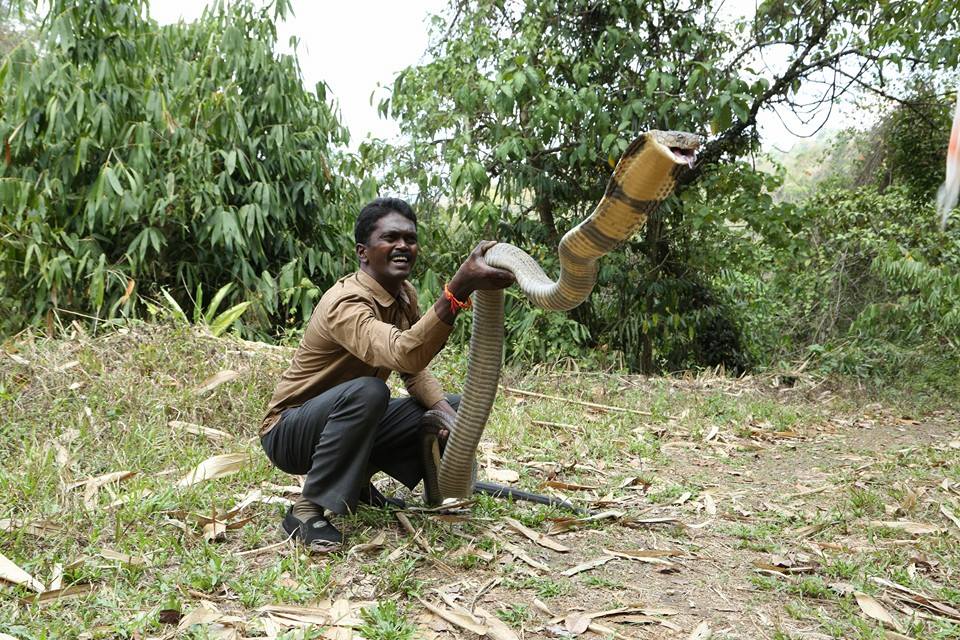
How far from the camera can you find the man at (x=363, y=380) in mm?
2594

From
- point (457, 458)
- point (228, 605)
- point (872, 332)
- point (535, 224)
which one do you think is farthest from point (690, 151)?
point (872, 332)

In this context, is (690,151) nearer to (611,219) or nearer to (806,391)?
(611,219)

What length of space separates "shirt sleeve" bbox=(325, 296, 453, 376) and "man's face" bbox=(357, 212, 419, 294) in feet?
0.47

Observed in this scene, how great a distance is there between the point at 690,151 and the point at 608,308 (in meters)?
5.99

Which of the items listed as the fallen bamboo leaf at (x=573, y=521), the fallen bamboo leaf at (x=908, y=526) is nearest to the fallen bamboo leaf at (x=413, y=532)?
the fallen bamboo leaf at (x=573, y=521)

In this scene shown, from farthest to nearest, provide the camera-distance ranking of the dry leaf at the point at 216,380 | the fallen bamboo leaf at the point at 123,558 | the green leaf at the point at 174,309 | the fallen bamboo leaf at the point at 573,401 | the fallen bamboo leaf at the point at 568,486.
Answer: the fallen bamboo leaf at the point at 573,401
the green leaf at the point at 174,309
the dry leaf at the point at 216,380
the fallen bamboo leaf at the point at 568,486
the fallen bamboo leaf at the point at 123,558

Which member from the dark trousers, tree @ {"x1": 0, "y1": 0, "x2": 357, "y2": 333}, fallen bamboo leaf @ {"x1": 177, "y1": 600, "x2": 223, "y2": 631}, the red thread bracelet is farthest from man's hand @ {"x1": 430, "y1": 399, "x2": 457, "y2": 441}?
tree @ {"x1": 0, "y1": 0, "x2": 357, "y2": 333}

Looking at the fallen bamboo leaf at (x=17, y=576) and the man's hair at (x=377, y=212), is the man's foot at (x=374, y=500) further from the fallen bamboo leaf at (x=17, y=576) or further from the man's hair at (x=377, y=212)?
the fallen bamboo leaf at (x=17, y=576)

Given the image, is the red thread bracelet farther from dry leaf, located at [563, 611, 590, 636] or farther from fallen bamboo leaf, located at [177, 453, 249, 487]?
fallen bamboo leaf, located at [177, 453, 249, 487]

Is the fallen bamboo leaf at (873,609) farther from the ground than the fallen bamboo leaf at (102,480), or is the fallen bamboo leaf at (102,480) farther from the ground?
the fallen bamboo leaf at (873,609)

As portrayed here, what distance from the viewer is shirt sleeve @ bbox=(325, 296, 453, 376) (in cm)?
255

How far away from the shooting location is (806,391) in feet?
22.1

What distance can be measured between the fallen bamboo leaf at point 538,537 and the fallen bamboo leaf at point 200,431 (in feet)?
5.86

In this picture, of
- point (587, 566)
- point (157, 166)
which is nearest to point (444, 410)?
point (587, 566)
